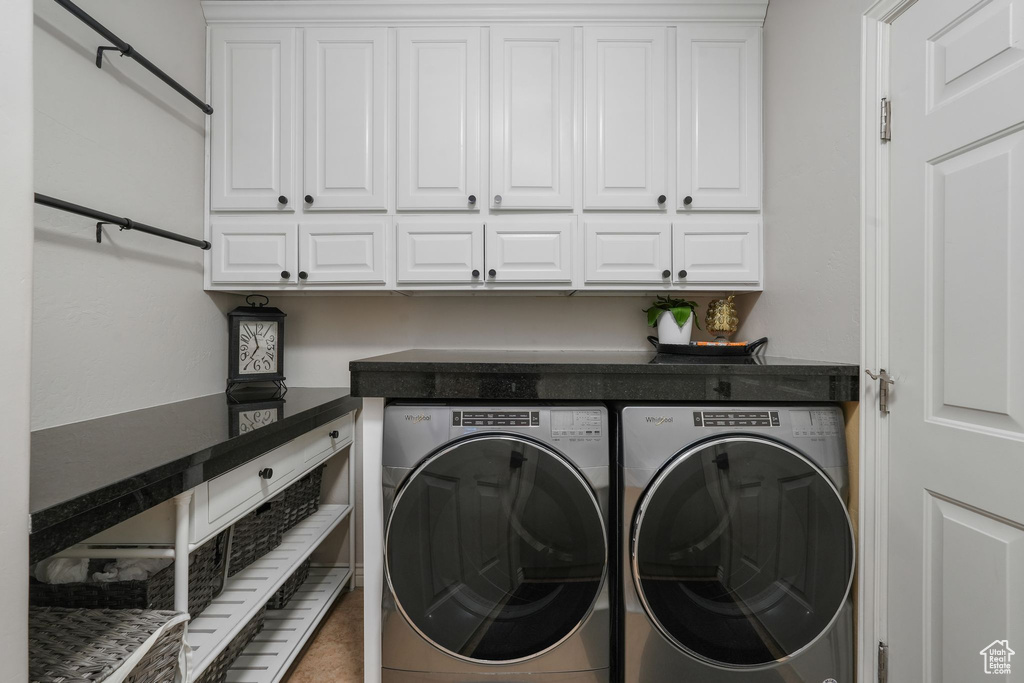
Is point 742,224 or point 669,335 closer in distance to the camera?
point 742,224

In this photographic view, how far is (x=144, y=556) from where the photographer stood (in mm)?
955

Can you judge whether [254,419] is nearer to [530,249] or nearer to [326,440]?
[326,440]

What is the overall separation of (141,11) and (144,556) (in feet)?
5.60

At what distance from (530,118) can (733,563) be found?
165 centimetres

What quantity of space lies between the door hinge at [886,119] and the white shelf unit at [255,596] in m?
2.06

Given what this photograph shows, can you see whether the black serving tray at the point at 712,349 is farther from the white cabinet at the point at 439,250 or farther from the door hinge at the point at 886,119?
the white cabinet at the point at 439,250

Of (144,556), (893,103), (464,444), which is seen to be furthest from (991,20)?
(144,556)

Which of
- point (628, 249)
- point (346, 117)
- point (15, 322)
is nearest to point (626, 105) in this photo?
point (628, 249)

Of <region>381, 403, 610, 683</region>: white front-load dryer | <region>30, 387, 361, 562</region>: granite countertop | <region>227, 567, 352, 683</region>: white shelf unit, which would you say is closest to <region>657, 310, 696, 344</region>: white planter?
<region>381, 403, 610, 683</region>: white front-load dryer

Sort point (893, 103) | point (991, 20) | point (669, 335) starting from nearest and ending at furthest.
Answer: point (991, 20)
point (893, 103)
point (669, 335)

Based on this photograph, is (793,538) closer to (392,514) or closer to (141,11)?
(392,514)

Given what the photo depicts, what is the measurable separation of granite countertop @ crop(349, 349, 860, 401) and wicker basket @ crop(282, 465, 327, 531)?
2.38ft

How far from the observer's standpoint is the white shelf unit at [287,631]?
4.43 feet

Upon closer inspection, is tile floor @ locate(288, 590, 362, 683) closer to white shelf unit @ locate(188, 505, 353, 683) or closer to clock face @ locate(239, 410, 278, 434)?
white shelf unit @ locate(188, 505, 353, 683)
